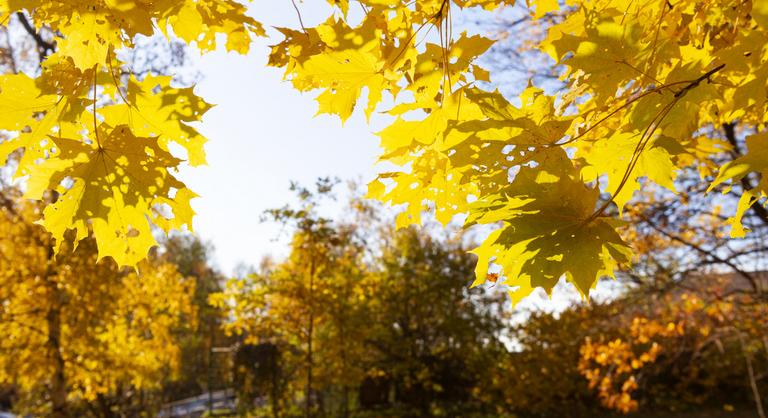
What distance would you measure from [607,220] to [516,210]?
0.27 meters

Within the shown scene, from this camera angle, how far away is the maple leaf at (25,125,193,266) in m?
1.27

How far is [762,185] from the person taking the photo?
3.83 ft

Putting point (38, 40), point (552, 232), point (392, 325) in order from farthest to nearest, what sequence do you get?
point (392, 325)
point (38, 40)
point (552, 232)

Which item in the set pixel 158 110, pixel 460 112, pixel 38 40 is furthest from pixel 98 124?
pixel 38 40

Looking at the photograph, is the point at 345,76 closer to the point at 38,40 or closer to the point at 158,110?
the point at 158,110

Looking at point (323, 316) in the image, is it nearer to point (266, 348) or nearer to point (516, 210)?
point (266, 348)

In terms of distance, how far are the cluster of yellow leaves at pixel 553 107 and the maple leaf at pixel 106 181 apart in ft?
1.54

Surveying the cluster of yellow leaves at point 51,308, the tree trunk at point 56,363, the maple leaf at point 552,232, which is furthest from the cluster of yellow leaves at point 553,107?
the tree trunk at point 56,363

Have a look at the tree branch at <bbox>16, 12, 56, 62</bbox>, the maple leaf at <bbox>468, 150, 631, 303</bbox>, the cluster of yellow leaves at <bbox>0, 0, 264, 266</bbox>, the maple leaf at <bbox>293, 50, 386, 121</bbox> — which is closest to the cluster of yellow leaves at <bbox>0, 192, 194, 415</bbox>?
the tree branch at <bbox>16, 12, 56, 62</bbox>

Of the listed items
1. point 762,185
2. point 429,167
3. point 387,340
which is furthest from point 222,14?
point 387,340

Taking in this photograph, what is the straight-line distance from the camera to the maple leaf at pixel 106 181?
127 centimetres

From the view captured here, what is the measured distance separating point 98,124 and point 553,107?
1.26m

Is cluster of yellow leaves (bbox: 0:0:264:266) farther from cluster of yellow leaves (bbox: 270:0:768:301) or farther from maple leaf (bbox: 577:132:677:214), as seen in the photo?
maple leaf (bbox: 577:132:677:214)

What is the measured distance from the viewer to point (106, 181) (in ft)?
4.21
